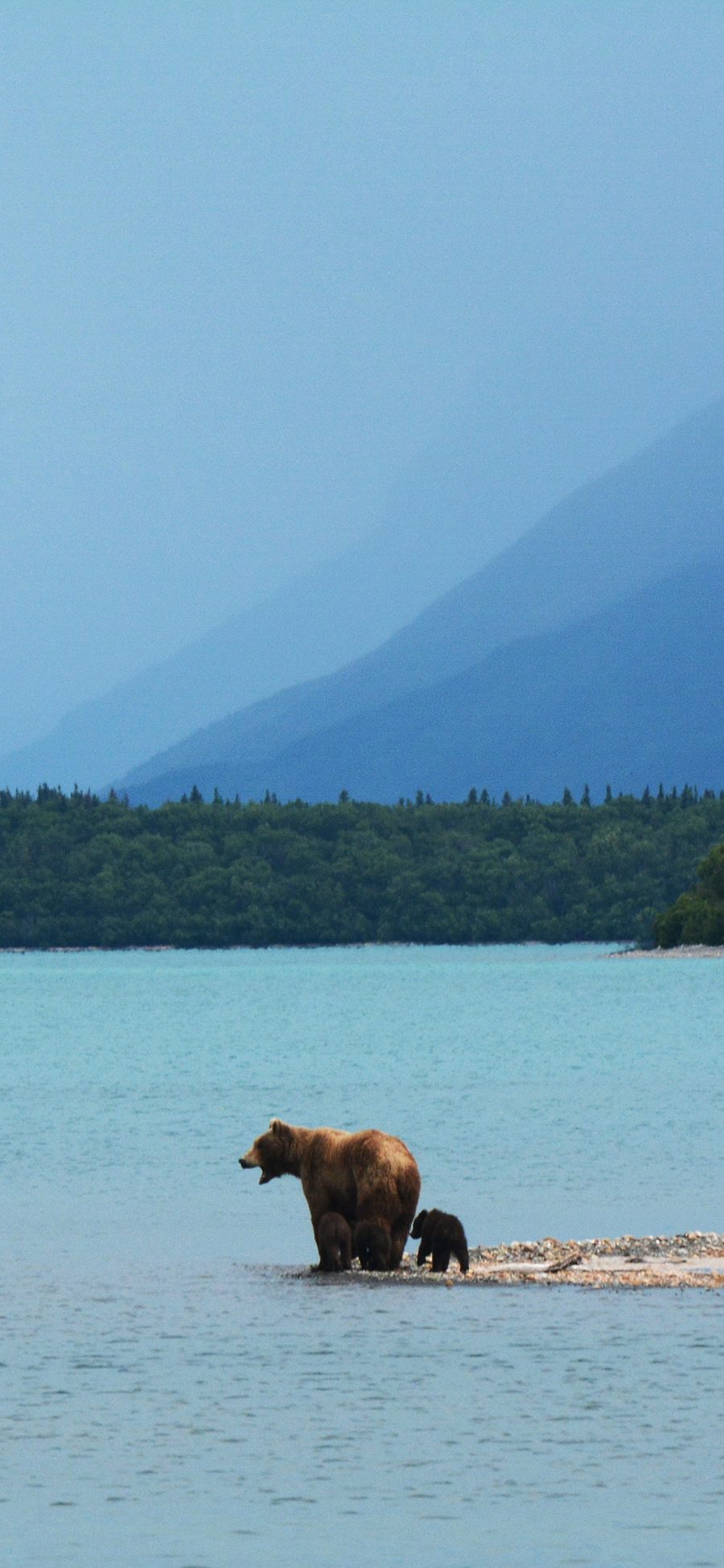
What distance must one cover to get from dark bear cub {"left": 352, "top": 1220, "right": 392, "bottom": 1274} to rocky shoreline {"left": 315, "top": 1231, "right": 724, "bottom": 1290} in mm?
172

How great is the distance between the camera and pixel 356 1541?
1894 cm

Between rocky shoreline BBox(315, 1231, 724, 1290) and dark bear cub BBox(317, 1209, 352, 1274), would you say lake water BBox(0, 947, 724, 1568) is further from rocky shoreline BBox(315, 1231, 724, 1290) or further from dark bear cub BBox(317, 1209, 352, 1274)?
rocky shoreline BBox(315, 1231, 724, 1290)

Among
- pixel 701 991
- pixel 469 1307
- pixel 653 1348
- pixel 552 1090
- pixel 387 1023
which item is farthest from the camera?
pixel 701 991

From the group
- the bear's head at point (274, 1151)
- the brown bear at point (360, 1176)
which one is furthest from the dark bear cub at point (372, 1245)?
the bear's head at point (274, 1151)

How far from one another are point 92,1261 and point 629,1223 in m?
8.32

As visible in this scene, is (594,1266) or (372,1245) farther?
(594,1266)

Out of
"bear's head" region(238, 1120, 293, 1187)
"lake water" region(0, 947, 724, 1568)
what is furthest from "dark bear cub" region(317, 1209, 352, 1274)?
"bear's head" region(238, 1120, 293, 1187)

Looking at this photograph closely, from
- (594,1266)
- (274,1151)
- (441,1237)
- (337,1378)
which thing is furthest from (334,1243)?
(337,1378)

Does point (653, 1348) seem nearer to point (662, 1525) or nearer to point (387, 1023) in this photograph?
point (662, 1525)

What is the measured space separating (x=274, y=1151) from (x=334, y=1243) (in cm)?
165

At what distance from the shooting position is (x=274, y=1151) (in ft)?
104

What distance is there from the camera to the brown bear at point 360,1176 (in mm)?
29688

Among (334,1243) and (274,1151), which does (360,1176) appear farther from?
(274,1151)

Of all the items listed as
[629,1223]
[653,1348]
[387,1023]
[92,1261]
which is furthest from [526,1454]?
[387,1023]
